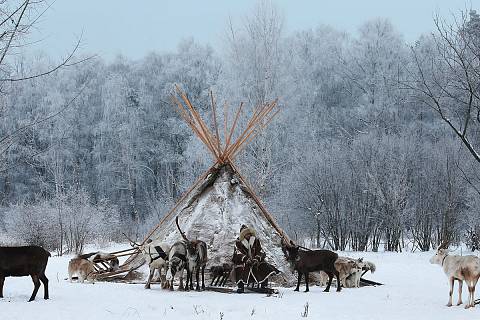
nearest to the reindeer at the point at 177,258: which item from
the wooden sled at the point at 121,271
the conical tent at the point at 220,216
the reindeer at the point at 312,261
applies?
the conical tent at the point at 220,216

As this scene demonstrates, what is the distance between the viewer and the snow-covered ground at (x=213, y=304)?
6816 mm

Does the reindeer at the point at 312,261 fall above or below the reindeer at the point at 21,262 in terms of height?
above

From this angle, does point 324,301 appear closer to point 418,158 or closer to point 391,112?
point 418,158

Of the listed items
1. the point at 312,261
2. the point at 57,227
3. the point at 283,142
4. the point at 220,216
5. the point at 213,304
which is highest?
the point at 283,142

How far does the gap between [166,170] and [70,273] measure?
87.1 feet

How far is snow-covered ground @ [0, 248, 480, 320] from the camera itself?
22.4 ft

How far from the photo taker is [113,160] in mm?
38938

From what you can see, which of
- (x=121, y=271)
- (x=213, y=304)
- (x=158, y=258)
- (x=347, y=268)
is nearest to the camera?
(x=213, y=304)

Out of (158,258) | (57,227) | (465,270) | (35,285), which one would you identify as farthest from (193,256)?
(57,227)

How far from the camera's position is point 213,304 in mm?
7664

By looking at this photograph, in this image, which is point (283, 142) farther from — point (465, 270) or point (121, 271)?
point (465, 270)

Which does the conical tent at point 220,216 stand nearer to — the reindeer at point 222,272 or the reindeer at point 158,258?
the reindeer at point 222,272

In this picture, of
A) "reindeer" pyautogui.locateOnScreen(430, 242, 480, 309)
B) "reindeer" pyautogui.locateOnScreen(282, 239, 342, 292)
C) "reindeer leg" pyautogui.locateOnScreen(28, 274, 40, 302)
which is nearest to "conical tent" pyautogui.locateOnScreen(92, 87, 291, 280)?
"reindeer" pyautogui.locateOnScreen(282, 239, 342, 292)

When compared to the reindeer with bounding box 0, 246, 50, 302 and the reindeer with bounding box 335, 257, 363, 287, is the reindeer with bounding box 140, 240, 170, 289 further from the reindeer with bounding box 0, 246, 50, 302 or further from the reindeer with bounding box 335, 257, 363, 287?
the reindeer with bounding box 335, 257, 363, 287
